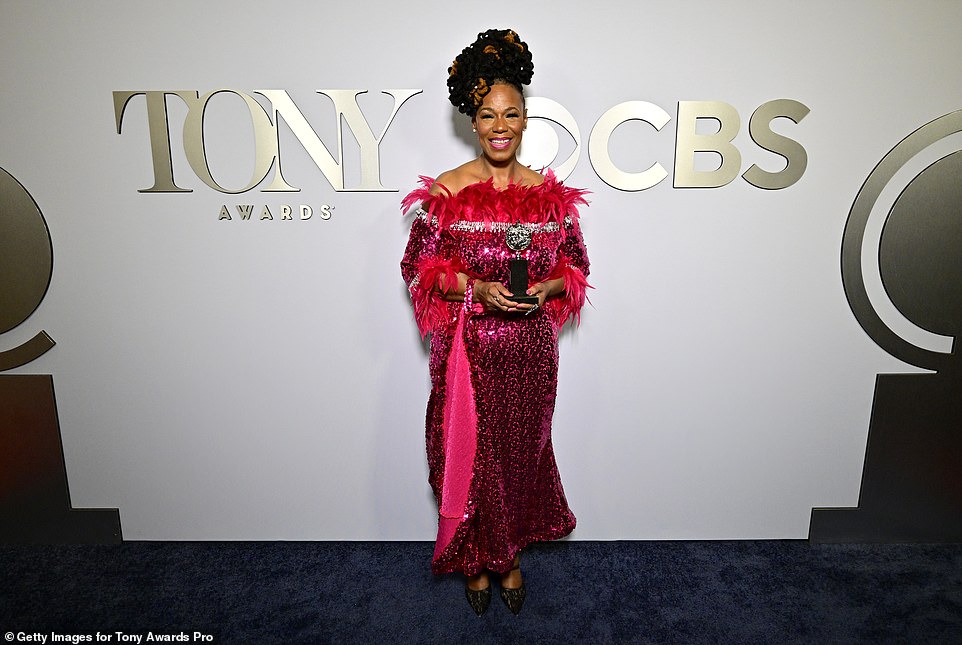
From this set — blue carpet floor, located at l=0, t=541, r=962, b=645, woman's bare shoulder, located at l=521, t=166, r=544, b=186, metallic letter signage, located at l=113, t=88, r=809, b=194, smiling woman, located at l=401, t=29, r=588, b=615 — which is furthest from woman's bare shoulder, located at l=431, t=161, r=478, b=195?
blue carpet floor, located at l=0, t=541, r=962, b=645

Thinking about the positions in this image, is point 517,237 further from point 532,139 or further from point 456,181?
point 532,139

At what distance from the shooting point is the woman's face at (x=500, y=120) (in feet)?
5.52

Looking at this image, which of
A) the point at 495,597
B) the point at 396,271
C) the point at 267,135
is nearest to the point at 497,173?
the point at 396,271

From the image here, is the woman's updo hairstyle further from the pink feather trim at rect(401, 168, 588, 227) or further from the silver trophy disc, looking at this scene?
the silver trophy disc

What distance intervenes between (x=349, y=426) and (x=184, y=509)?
29.3 inches

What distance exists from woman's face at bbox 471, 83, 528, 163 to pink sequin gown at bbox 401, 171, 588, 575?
118 mm

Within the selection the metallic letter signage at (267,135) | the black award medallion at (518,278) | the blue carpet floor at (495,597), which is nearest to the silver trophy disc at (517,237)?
the black award medallion at (518,278)

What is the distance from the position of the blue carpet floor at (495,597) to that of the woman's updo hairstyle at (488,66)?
1.62 metres

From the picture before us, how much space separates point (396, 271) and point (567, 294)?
633mm

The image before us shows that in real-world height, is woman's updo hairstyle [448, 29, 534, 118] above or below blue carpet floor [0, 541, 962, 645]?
above

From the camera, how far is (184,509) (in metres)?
2.35

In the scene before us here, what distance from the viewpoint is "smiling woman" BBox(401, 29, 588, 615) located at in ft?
5.57

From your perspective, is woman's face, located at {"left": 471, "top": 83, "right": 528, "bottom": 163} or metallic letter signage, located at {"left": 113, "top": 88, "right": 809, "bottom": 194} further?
metallic letter signage, located at {"left": 113, "top": 88, "right": 809, "bottom": 194}

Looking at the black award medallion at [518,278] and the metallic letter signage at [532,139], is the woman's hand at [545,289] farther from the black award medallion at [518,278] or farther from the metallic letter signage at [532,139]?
the metallic letter signage at [532,139]
